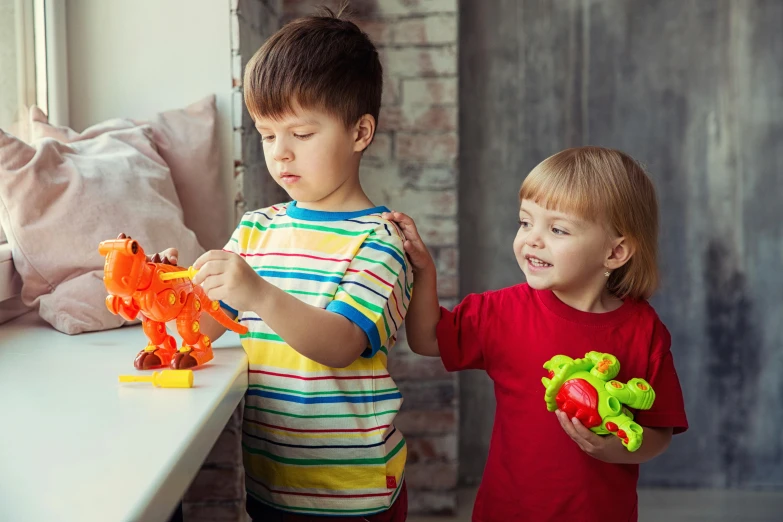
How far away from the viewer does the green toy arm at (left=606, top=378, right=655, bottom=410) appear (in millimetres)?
1146

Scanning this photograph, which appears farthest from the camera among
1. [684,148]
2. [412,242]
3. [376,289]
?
[684,148]

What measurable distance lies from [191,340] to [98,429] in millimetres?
279

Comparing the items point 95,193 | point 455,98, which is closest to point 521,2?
point 455,98

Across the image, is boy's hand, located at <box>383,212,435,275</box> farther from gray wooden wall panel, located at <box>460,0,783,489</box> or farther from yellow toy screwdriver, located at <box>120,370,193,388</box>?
gray wooden wall panel, located at <box>460,0,783,489</box>

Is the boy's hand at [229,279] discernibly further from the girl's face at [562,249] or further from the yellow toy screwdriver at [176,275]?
the girl's face at [562,249]

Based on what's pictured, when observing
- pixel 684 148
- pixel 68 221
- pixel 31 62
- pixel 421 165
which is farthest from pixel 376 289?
pixel 684 148

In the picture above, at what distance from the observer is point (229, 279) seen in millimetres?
1005

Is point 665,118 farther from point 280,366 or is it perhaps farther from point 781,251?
point 280,366

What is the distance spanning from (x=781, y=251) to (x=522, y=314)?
150 cm

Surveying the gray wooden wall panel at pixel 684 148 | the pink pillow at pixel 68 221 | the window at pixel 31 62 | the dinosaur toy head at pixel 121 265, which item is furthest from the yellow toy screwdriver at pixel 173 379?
the gray wooden wall panel at pixel 684 148

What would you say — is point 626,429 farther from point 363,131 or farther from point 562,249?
point 363,131

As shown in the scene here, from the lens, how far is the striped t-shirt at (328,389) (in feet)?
3.74

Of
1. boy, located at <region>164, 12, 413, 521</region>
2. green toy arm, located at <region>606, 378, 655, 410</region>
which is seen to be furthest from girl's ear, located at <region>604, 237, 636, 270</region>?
boy, located at <region>164, 12, 413, 521</region>

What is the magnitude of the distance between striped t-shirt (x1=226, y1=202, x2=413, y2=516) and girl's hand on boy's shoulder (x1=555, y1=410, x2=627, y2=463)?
246mm
